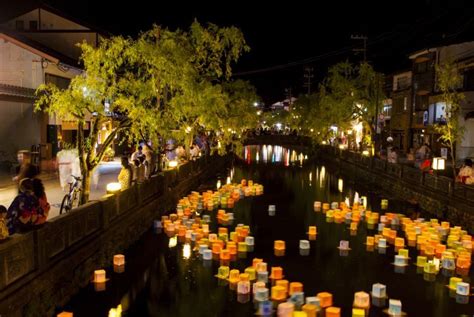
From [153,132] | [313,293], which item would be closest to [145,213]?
[153,132]

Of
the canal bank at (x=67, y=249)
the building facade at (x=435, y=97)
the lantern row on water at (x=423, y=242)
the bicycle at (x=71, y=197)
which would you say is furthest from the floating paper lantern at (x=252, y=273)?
the building facade at (x=435, y=97)

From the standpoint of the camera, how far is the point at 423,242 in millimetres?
14406

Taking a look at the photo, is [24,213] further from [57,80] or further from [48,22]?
[48,22]

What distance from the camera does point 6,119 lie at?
1038 inches

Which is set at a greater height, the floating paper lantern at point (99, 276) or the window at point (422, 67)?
the window at point (422, 67)

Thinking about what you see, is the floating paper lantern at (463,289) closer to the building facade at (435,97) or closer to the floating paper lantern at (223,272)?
the floating paper lantern at (223,272)

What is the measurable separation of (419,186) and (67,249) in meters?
17.1

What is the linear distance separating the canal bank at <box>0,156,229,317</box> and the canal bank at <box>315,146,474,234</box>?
10.5m

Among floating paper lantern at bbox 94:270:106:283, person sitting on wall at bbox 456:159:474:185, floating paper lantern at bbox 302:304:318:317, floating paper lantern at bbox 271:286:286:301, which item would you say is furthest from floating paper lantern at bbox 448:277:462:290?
person sitting on wall at bbox 456:159:474:185

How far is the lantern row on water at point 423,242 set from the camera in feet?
40.3

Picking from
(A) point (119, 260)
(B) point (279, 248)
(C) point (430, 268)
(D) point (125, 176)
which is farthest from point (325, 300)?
(D) point (125, 176)

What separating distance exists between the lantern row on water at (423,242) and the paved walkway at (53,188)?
8.65 metres

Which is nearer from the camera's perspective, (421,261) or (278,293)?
(278,293)

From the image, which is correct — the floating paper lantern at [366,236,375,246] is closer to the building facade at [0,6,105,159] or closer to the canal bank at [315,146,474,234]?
the canal bank at [315,146,474,234]
